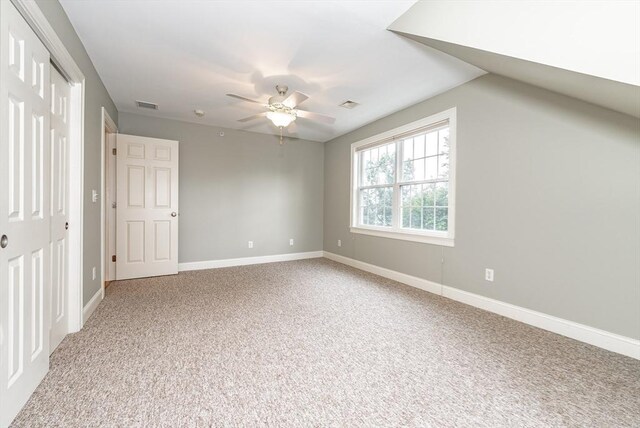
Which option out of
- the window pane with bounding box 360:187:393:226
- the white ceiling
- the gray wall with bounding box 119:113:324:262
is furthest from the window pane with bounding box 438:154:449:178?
the gray wall with bounding box 119:113:324:262

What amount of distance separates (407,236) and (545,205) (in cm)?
165

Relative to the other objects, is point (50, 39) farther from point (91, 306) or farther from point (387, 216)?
point (387, 216)

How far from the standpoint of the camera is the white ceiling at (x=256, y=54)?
2.03 metres

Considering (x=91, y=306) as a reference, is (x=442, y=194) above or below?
above

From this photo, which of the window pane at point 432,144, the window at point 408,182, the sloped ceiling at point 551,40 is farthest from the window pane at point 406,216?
the sloped ceiling at point 551,40

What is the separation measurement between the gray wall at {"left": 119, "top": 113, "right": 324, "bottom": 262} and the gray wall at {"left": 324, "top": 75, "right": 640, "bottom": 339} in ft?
9.06

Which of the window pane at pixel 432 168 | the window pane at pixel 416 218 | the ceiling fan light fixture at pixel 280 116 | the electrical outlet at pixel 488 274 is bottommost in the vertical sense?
the electrical outlet at pixel 488 274

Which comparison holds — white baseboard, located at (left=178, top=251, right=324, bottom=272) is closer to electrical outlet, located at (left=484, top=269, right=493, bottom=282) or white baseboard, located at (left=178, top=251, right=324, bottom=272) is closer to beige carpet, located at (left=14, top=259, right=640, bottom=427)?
beige carpet, located at (left=14, top=259, right=640, bottom=427)

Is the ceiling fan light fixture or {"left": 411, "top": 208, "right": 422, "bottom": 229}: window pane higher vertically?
the ceiling fan light fixture

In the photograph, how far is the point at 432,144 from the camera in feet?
11.7

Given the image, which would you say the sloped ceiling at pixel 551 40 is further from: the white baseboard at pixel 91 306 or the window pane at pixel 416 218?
the white baseboard at pixel 91 306

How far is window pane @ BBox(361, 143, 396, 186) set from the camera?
4250 millimetres

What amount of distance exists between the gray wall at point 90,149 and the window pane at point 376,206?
371 cm

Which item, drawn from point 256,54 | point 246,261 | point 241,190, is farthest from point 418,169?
point 246,261
